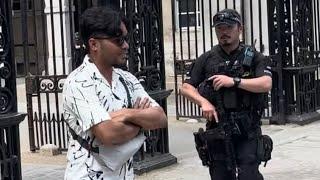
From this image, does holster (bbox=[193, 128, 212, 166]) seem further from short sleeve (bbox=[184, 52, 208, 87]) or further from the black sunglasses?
the black sunglasses

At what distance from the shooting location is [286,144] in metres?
10.0

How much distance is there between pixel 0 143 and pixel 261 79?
2.30 meters

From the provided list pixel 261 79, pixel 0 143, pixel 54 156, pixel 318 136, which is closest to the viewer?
pixel 261 79

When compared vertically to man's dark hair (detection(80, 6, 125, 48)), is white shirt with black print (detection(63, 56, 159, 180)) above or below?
below

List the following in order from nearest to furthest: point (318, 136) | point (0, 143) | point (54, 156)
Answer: point (0, 143)
point (54, 156)
point (318, 136)

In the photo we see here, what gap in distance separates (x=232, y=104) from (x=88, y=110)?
2.11m

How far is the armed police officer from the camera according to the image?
17.3ft

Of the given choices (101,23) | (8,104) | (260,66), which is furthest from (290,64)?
(101,23)

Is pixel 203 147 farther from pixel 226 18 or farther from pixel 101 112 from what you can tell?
pixel 101 112

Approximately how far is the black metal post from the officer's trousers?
1.81 m

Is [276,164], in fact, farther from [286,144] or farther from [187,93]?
[187,93]

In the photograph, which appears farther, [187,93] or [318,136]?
[318,136]

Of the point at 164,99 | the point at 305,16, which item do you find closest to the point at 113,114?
the point at 164,99

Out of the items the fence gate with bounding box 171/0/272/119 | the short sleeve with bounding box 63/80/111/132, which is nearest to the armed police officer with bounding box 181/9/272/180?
the short sleeve with bounding box 63/80/111/132
